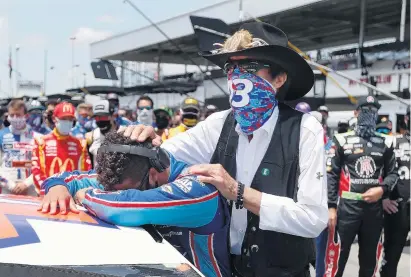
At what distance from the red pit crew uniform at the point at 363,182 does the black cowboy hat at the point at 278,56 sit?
2.95 metres

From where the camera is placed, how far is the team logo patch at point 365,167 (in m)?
5.09

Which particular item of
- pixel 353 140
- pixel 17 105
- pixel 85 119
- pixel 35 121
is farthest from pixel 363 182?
pixel 85 119

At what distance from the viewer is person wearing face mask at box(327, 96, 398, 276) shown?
5.09 m

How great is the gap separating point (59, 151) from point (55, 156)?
73 mm

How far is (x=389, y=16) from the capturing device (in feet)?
84.6

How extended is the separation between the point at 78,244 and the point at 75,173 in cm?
90

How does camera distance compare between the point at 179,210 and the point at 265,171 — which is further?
the point at 265,171

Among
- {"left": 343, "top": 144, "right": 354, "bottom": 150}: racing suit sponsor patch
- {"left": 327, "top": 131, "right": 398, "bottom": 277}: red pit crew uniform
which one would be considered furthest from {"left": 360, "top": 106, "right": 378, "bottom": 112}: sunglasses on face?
{"left": 343, "top": 144, "right": 354, "bottom": 150}: racing suit sponsor patch

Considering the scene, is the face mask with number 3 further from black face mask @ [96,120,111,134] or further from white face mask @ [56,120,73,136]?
black face mask @ [96,120,111,134]

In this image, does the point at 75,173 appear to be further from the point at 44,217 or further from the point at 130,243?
the point at 130,243

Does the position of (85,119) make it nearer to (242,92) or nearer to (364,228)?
(364,228)

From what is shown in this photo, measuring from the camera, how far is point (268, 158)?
2.03m

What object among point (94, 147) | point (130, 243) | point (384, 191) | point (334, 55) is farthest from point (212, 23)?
point (130, 243)

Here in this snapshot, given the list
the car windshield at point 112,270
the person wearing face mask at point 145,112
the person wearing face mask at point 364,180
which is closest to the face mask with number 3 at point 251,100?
the car windshield at point 112,270
